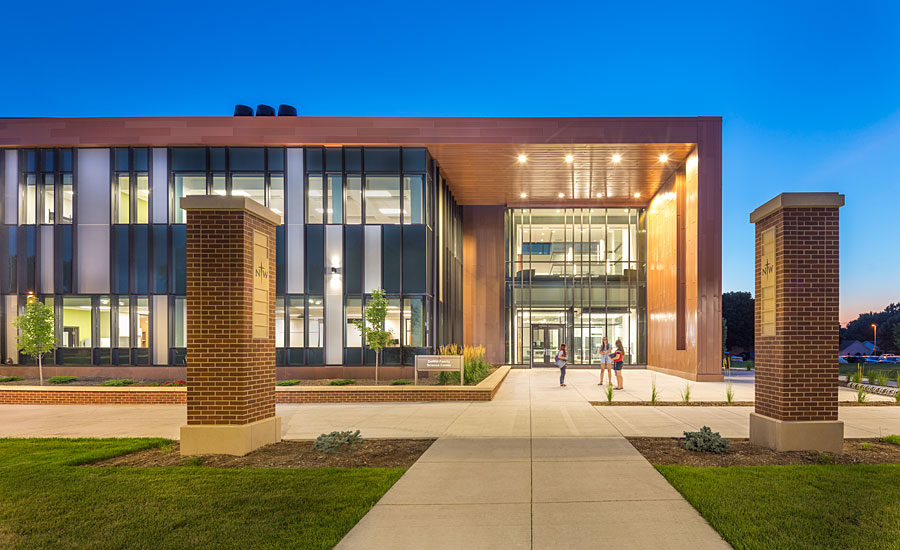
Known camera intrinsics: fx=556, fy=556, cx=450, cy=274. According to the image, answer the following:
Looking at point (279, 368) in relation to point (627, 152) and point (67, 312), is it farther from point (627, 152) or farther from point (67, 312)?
point (627, 152)

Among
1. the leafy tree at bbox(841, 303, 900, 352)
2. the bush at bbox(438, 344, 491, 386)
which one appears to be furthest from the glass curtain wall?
the leafy tree at bbox(841, 303, 900, 352)

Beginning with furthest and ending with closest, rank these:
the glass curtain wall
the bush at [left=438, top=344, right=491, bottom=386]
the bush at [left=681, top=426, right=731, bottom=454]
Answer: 1. the glass curtain wall
2. the bush at [left=438, top=344, right=491, bottom=386]
3. the bush at [left=681, top=426, right=731, bottom=454]

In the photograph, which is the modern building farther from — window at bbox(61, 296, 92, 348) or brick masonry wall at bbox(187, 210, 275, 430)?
brick masonry wall at bbox(187, 210, 275, 430)

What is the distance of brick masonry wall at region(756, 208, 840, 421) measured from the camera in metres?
8.36

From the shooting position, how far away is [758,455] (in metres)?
7.98

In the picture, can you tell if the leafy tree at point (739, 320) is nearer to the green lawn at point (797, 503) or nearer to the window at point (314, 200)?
the window at point (314, 200)

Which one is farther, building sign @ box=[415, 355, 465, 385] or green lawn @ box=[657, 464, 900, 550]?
building sign @ box=[415, 355, 465, 385]

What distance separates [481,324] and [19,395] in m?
22.3

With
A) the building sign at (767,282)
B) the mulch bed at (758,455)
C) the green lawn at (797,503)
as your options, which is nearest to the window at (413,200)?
the building sign at (767,282)

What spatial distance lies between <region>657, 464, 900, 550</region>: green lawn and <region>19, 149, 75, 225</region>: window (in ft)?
80.2

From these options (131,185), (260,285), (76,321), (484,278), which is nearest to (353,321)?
(131,185)

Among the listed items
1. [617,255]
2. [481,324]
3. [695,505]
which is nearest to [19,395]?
[695,505]

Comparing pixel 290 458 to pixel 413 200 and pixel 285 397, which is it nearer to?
pixel 285 397

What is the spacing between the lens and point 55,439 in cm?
966
